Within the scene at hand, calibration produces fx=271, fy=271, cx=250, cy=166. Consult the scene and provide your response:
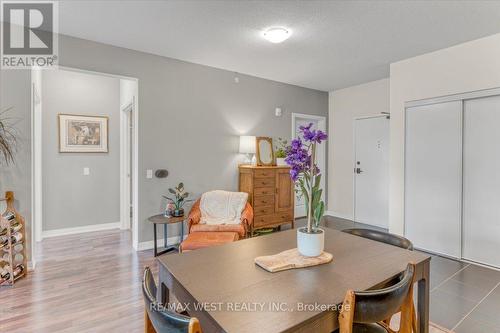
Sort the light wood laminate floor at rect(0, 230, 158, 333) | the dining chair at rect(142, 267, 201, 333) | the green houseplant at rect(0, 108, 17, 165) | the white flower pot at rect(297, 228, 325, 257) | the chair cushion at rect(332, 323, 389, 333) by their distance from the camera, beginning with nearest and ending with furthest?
the dining chair at rect(142, 267, 201, 333) < the chair cushion at rect(332, 323, 389, 333) < the white flower pot at rect(297, 228, 325, 257) < the light wood laminate floor at rect(0, 230, 158, 333) < the green houseplant at rect(0, 108, 17, 165)

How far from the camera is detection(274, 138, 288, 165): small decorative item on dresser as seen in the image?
4.63 meters

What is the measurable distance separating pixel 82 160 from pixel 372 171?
5.05 metres

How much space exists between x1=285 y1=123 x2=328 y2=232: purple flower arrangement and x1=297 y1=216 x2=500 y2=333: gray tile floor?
162 centimetres

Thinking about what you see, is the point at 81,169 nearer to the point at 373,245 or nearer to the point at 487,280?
the point at 373,245

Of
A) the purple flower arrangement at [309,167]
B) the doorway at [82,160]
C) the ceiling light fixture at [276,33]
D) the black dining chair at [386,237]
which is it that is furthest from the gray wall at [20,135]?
the black dining chair at [386,237]

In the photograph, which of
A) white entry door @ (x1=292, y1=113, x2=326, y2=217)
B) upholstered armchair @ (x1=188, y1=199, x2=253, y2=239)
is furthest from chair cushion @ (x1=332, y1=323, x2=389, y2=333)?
white entry door @ (x1=292, y1=113, x2=326, y2=217)

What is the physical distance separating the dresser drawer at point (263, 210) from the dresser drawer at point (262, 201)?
46 mm

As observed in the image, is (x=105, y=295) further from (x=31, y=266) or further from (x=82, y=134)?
(x=82, y=134)

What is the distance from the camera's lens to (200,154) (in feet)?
13.5

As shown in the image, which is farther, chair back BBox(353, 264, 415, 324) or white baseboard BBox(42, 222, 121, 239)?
white baseboard BBox(42, 222, 121, 239)

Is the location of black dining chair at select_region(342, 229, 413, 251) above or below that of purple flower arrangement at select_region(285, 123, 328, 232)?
below

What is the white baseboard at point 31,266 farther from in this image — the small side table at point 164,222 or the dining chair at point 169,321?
the dining chair at point 169,321

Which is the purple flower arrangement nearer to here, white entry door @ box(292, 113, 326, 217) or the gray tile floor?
the gray tile floor

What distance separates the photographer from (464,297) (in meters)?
2.47
